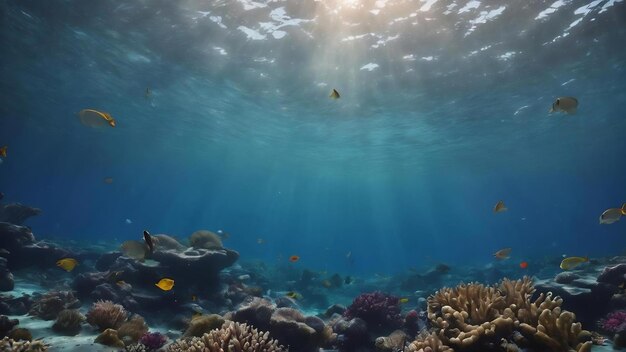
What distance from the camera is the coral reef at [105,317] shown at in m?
7.47

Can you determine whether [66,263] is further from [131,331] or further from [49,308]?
[131,331]

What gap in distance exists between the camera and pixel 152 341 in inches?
269

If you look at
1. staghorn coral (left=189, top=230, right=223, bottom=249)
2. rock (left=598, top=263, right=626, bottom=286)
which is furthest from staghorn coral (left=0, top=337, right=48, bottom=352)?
rock (left=598, top=263, right=626, bottom=286)

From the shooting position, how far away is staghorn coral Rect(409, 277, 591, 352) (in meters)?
4.03

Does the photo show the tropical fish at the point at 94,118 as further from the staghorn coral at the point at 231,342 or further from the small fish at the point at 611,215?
the small fish at the point at 611,215

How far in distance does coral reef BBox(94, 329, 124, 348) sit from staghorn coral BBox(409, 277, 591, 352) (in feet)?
18.7

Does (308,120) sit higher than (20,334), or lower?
higher

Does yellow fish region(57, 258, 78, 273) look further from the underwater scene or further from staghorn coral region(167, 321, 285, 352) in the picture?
staghorn coral region(167, 321, 285, 352)

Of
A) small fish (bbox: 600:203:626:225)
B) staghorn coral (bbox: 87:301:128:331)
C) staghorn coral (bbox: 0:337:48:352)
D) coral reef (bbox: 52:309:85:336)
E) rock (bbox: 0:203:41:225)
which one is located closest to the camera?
staghorn coral (bbox: 0:337:48:352)

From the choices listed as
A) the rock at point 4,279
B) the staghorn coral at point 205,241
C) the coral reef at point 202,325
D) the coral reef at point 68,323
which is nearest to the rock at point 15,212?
the rock at point 4,279

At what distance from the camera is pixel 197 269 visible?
38.0 ft

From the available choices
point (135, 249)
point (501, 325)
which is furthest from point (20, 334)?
point (501, 325)

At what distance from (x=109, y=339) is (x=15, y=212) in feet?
51.2

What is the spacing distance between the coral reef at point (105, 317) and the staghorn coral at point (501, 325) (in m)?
6.69
